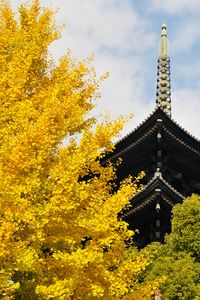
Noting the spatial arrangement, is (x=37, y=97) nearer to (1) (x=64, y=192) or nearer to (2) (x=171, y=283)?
(1) (x=64, y=192)

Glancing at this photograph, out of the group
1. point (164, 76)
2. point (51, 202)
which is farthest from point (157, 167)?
point (164, 76)

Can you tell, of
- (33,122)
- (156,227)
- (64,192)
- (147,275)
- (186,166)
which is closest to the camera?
(64,192)

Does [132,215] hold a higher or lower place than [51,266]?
higher

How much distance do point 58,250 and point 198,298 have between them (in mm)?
3853

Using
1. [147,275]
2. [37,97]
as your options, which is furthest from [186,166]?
[37,97]

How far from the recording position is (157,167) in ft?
54.7

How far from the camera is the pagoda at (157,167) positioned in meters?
14.9

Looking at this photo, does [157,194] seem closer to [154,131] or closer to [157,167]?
[157,167]

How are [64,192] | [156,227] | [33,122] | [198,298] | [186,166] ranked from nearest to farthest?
[64,192], [33,122], [198,298], [156,227], [186,166]

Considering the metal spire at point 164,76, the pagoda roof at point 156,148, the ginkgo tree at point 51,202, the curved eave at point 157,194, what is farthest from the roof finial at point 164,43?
the ginkgo tree at point 51,202

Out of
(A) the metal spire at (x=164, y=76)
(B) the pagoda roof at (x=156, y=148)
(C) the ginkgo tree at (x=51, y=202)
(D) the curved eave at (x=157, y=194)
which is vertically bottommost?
(C) the ginkgo tree at (x=51, y=202)

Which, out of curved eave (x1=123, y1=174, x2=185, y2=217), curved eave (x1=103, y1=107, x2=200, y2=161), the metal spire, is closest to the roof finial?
the metal spire

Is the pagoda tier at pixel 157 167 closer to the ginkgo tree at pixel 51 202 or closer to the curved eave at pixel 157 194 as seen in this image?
the curved eave at pixel 157 194

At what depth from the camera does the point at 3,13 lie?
1145 cm
